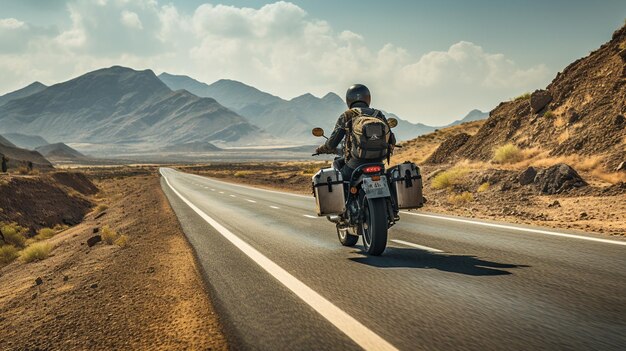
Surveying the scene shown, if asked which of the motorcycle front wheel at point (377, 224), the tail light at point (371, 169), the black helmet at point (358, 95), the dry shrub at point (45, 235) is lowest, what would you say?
the dry shrub at point (45, 235)

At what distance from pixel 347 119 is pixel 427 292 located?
3.17m

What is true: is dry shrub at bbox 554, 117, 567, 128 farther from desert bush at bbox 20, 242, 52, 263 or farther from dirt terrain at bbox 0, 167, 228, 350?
desert bush at bbox 20, 242, 52, 263

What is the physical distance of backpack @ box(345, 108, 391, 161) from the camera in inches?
253

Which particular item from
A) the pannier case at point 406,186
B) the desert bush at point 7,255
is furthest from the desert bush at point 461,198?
the desert bush at point 7,255

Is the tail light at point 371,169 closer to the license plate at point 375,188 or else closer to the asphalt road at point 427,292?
the license plate at point 375,188

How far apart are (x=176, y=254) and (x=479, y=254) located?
4947mm

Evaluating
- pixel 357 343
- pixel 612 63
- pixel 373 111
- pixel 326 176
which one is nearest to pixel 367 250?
pixel 326 176

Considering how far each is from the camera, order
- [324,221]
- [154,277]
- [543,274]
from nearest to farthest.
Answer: [543,274] < [154,277] < [324,221]

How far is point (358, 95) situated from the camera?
7.34 m

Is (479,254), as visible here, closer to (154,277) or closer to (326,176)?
(326,176)

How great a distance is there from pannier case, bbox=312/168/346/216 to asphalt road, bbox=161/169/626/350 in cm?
69

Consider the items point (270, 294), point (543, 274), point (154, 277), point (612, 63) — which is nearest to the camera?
point (270, 294)

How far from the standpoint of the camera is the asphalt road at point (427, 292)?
11.1ft

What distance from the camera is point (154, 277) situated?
6.23 metres
